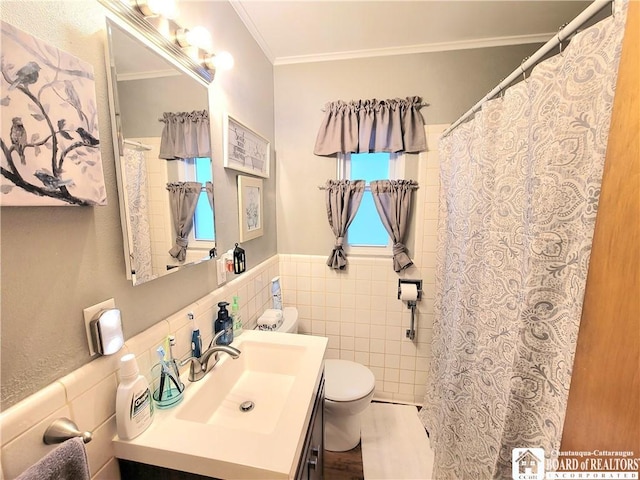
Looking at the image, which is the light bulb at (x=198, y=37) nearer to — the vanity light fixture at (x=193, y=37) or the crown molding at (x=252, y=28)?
the vanity light fixture at (x=193, y=37)

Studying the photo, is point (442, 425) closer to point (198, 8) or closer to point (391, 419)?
point (391, 419)

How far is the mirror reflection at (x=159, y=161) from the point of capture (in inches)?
30.5

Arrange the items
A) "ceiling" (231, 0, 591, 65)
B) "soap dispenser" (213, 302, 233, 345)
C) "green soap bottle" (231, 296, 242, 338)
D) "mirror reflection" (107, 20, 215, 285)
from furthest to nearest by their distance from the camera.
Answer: "ceiling" (231, 0, 591, 65) < "green soap bottle" (231, 296, 242, 338) < "soap dispenser" (213, 302, 233, 345) < "mirror reflection" (107, 20, 215, 285)

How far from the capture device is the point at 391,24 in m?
1.58

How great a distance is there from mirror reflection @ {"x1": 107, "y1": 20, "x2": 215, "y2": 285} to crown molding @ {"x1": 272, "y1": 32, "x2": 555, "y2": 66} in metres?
1.08

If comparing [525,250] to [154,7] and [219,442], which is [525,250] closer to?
[219,442]

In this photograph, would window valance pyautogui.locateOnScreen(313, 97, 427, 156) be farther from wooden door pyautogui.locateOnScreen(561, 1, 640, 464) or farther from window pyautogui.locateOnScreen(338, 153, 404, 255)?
wooden door pyautogui.locateOnScreen(561, 1, 640, 464)

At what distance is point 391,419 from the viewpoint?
6.42ft

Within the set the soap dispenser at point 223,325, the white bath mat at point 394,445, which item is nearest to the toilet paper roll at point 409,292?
the white bath mat at point 394,445

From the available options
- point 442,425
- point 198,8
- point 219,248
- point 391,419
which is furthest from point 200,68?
point 391,419

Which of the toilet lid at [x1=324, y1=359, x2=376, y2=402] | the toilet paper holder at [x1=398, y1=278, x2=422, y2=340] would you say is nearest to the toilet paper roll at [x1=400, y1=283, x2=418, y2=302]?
the toilet paper holder at [x1=398, y1=278, x2=422, y2=340]

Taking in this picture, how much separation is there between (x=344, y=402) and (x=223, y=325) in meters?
0.88

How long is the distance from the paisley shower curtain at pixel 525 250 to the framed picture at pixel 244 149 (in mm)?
1167

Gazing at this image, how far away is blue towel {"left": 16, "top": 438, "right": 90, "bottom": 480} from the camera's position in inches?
19.1
